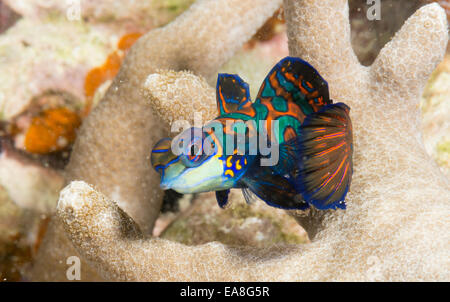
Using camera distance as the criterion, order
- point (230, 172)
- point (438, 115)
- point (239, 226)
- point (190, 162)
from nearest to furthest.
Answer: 1. point (190, 162)
2. point (230, 172)
3. point (239, 226)
4. point (438, 115)

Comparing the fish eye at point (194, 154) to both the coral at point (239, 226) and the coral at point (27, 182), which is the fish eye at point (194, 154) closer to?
the coral at point (239, 226)

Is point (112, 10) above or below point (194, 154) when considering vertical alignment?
above

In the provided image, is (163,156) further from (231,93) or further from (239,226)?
(239,226)

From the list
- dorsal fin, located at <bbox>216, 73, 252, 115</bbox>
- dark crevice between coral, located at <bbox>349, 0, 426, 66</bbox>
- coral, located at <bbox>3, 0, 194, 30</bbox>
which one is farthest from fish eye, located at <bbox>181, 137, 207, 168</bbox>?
coral, located at <bbox>3, 0, 194, 30</bbox>

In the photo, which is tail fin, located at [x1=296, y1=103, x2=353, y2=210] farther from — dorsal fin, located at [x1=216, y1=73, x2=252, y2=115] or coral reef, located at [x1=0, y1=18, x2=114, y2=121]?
coral reef, located at [x1=0, y1=18, x2=114, y2=121]

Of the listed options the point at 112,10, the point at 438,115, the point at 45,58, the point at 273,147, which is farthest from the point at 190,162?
the point at 112,10

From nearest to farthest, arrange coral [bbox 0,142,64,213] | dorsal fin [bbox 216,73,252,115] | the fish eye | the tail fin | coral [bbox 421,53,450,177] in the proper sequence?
the fish eye, the tail fin, dorsal fin [bbox 216,73,252,115], coral [bbox 421,53,450,177], coral [bbox 0,142,64,213]
